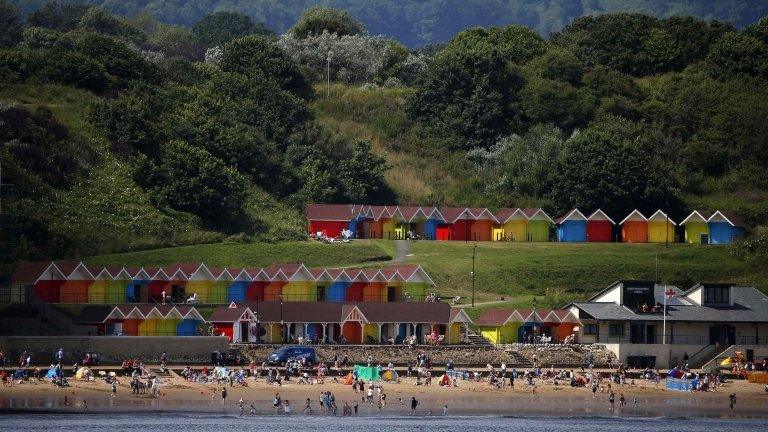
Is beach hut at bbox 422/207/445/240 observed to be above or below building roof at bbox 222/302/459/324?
above

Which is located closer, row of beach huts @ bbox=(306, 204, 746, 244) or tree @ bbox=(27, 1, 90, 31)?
row of beach huts @ bbox=(306, 204, 746, 244)

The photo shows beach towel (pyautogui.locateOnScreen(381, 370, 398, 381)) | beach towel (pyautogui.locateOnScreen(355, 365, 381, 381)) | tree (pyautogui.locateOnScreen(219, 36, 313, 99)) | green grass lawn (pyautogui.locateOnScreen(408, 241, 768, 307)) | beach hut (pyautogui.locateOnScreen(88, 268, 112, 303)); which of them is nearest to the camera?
beach towel (pyautogui.locateOnScreen(355, 365, 381, 381))

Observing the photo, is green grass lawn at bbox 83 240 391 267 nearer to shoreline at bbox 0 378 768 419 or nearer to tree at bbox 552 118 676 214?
tree at bbox 552 118 676 214

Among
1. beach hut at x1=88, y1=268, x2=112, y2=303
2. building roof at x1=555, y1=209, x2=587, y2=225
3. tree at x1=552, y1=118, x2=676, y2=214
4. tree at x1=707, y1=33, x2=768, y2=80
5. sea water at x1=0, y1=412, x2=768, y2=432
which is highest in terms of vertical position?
tree at x1=707, y1=33, x2=768, y2=80

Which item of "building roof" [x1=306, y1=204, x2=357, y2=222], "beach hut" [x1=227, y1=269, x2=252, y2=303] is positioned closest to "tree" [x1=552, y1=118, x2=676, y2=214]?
"building roof" [x1=306, y1=204, x2=357, y2=222]

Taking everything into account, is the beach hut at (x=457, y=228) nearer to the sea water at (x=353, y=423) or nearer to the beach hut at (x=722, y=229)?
the beach hut at (x=722, y=229)

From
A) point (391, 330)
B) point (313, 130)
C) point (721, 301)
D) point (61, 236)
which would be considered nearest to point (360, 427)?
point (391, 330)

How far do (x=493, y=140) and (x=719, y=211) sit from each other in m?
26.2

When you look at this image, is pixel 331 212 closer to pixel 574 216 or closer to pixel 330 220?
pixel 330 220

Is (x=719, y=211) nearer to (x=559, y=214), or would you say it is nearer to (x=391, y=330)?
(x=559, y=214)

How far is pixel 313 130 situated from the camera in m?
143

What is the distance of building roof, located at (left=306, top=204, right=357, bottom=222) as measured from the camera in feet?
415

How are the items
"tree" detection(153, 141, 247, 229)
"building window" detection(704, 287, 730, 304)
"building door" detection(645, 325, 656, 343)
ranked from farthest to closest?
1. "tree" detection(153, 141, 247, 229)
2. "building window" detection(704, 287, 730, 304)
3. "building door" detection(645, 325, 656, 343)

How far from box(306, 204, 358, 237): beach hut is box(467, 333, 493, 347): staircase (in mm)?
25878
